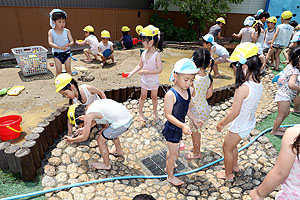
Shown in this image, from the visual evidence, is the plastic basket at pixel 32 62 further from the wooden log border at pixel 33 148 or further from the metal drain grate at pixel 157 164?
the metal drain grate at pixel 157 164

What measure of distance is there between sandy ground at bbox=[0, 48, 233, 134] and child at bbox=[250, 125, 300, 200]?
3649 mm

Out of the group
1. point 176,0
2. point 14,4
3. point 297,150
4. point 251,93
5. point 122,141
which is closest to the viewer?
point 297,150

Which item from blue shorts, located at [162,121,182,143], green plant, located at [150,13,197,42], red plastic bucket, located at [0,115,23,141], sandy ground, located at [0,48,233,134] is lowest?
sandy ground, located at [0,48,233,134]

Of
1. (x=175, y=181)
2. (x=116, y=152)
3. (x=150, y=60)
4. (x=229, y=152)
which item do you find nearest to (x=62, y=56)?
(x=150, y=60)

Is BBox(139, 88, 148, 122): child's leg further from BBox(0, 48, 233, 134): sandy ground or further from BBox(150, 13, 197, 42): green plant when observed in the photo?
BBox(150, 13, 197, 42): green plant

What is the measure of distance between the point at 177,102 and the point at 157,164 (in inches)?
53.8

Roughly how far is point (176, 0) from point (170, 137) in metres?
10.3

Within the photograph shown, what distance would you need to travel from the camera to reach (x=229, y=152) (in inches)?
114

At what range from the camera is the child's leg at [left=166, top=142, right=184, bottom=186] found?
2.90 meters

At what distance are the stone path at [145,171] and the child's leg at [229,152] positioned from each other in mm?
107

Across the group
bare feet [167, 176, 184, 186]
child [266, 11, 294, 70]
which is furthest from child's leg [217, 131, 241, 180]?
child [266, 11, 294, 70]

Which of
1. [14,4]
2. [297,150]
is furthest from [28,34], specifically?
[297,150]

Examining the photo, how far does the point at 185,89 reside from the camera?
2.81 metres

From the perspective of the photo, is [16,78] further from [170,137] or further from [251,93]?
[251,93]
